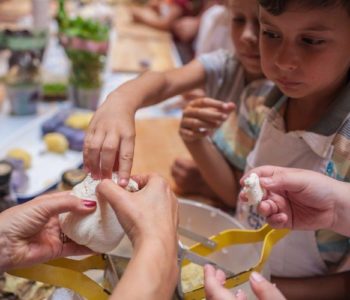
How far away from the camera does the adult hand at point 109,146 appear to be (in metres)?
0.59

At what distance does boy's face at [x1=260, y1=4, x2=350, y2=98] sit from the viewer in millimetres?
608

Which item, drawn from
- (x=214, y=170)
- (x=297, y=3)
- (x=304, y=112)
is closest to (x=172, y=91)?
(x=214, y=170)

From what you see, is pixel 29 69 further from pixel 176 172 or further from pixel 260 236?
pixel 260 236

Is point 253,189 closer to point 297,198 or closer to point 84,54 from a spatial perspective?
point 297,198

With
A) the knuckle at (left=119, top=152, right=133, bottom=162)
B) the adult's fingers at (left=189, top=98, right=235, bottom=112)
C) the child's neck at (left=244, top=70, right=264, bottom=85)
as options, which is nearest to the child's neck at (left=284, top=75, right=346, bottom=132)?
the adult's fingers at (left=189, top=98, right=235, bottom=112)

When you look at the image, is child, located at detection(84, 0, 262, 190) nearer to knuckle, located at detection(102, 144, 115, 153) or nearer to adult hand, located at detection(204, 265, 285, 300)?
knuckle, located at detection(102, 144, 115, 153)

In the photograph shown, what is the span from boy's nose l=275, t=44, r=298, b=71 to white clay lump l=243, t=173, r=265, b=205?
0.18 metres

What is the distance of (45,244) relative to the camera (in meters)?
0.59

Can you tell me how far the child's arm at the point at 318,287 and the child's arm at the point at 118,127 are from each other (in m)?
0.35

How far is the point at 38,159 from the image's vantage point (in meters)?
1.10

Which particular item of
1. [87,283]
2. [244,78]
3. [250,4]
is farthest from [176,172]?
[87,283]

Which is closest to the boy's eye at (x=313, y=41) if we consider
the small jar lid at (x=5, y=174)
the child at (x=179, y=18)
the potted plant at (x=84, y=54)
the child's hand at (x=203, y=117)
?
the child's hand at (x=203, y=117)

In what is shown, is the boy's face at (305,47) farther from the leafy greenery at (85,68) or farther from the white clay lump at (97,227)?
the leafy greenery at (85,68)

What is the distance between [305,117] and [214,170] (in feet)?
0.75
